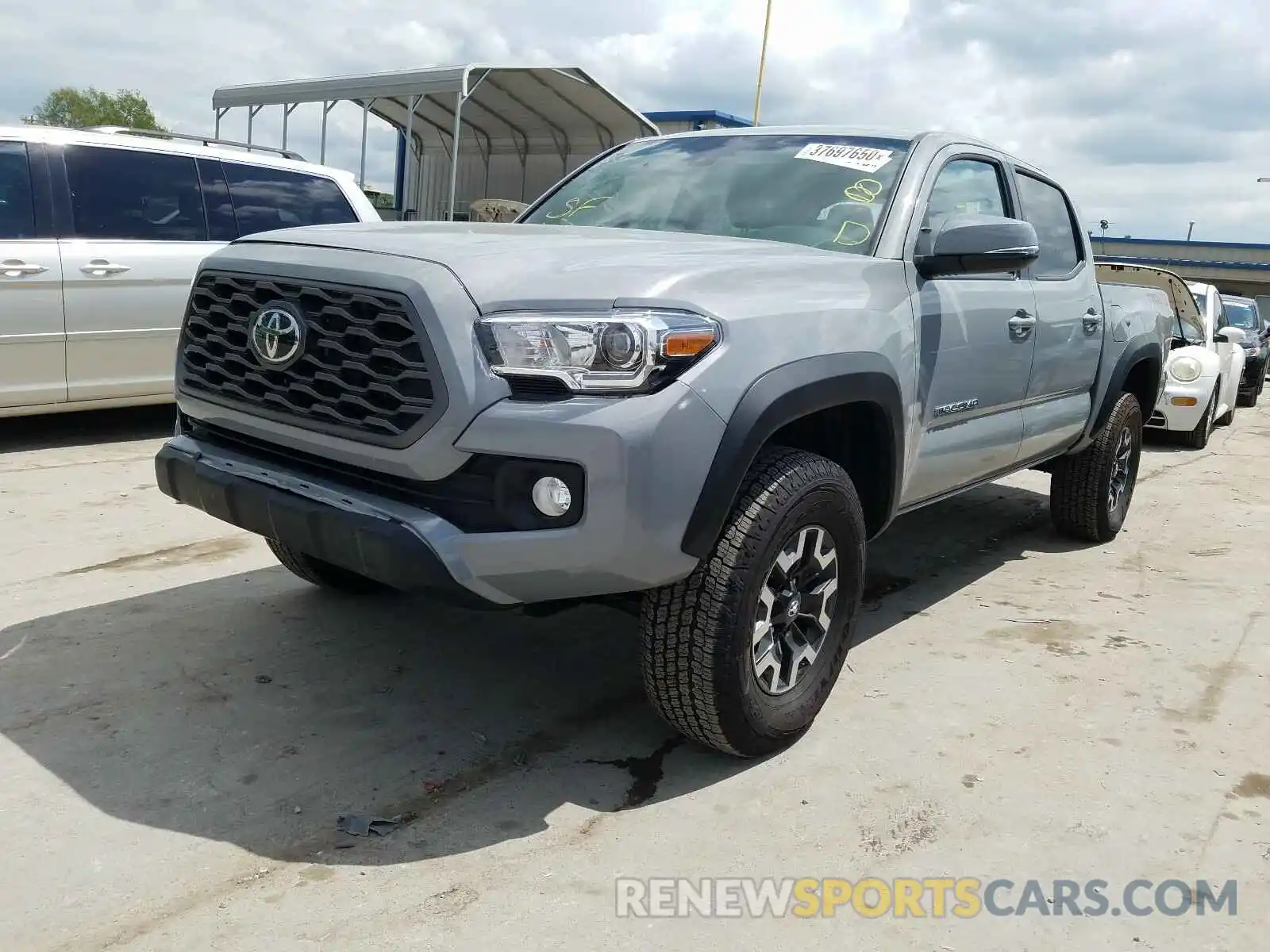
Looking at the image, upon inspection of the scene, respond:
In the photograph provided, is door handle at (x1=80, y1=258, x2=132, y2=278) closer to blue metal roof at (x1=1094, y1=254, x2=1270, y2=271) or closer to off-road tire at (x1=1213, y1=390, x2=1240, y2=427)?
off-road tire at (x1=1213, y1=390, x2=1240, y2=427)

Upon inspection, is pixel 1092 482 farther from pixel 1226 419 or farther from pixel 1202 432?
pixel 1226 419

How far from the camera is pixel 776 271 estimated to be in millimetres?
2895

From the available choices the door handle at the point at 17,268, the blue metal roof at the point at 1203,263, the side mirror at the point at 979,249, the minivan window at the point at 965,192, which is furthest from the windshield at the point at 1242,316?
the blue metal roof at the point at 1203,263

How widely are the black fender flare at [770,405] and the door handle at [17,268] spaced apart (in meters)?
4.83

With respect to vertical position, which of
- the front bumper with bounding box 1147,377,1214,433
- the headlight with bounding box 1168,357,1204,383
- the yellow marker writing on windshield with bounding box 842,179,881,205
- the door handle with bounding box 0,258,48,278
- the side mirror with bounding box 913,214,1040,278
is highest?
the yellow marker writing on windshield with bounding box 842,179,881,205

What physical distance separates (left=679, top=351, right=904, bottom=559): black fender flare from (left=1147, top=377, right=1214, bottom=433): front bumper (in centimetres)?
763

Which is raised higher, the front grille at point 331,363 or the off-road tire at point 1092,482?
the front grille at point 331,363

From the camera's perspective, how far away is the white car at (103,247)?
592 cm

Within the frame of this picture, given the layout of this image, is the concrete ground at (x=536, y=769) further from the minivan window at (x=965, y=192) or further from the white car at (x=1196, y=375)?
the white car at (x=1196, y=375)

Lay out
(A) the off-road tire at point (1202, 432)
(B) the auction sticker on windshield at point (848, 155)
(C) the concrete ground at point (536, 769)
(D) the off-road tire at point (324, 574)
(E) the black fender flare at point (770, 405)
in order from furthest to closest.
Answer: (A) the off-road tire at point (1202, 432)
(D) the off-road tire at point (324, 574)
(B) the auction sticker on windshield at point (848, 155)
(E) the black fender flare at point (770, 405)
(C) the concrete ground at point (536, 769)

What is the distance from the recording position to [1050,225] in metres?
4.86

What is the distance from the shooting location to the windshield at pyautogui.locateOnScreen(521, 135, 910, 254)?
3.55 meters

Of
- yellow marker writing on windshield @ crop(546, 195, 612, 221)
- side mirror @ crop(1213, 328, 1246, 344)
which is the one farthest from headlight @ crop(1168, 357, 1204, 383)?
yellow marker writing on windshield @ crop(546, 195, 612, 221)

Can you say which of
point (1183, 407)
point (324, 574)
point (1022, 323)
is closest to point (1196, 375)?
point (1183, 407)
